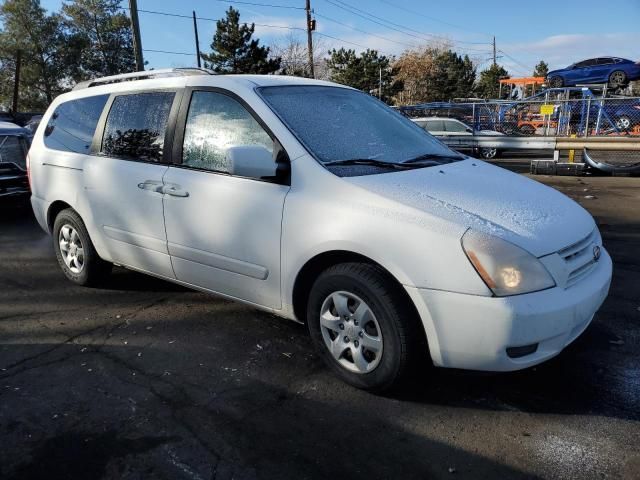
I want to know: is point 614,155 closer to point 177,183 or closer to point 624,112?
point 624,112

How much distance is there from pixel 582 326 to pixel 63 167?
421 cm

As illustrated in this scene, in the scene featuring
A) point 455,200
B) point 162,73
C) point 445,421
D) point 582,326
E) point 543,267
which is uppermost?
point 162,73

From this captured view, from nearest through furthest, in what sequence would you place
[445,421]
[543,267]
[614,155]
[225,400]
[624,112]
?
[543,267] → [445,421] → [225,400] → [614,155] → [624,112]

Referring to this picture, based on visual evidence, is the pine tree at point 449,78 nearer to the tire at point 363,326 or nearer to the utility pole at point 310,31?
the utility pole at point 310,31

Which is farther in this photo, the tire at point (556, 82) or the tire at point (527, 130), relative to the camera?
the tire at point (556, 82)

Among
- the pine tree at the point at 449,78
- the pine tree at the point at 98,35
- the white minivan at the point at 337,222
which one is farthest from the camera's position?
the pine tree at the point at 449,78

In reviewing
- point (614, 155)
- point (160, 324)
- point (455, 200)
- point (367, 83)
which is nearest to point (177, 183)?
point (160, 324)

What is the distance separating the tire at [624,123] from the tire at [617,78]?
1125cm

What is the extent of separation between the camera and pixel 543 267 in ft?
8.26

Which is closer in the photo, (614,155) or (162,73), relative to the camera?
(162,73)

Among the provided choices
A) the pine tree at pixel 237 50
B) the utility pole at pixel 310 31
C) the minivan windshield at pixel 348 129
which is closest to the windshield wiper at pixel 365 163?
the minivan windshield at pixel 348 129

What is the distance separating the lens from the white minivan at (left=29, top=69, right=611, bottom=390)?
2525 mm

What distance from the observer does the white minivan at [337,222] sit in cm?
253

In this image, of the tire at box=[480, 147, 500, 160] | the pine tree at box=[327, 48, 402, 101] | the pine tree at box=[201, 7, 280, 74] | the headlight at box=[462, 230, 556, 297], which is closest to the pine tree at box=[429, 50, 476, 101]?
the pine tree at box=[327, 48, 402, 101]
